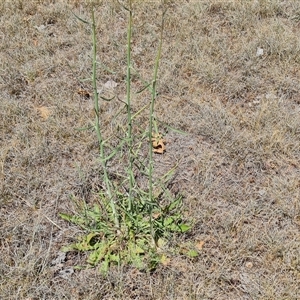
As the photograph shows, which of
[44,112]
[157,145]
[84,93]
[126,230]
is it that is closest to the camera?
[126,230]

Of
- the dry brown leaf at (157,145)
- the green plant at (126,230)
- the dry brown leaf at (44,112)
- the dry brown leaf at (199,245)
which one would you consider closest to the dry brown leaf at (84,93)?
the dry brown leaf at (44,112)

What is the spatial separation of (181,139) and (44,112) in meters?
0.98

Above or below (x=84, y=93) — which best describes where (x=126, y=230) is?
below

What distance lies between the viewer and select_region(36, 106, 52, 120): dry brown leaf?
2.92m

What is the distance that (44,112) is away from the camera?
116 inches

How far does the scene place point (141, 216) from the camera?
217cm

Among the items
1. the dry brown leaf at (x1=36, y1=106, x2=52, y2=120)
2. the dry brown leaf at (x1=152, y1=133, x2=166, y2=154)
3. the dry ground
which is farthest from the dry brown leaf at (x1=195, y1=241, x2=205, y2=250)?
the dry brown leaf at (x1=36, y1=106, x2=52, y2=120)

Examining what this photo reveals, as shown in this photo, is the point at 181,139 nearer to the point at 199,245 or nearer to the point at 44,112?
the point at 199,245

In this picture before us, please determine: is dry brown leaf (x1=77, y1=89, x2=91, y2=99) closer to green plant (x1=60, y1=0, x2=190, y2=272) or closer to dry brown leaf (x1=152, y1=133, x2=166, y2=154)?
dry brown leaf (x1=152, y1=133, x2=166, y2=154)

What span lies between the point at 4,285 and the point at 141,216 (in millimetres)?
730

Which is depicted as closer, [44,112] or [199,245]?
[199,245]

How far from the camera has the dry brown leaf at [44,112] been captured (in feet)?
9.59

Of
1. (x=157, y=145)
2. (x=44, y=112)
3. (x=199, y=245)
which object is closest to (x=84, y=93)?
(x=44, y=112)

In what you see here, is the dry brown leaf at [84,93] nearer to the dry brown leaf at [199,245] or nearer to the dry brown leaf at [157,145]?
the dry brown leaf at [157,145]
